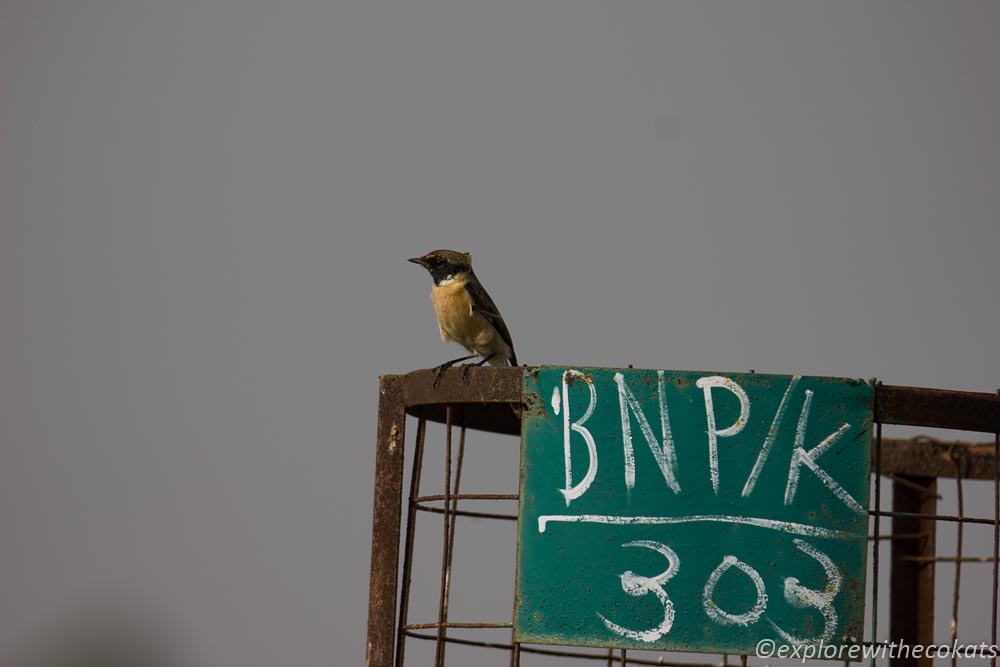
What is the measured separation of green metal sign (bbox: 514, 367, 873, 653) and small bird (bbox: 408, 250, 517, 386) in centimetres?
346

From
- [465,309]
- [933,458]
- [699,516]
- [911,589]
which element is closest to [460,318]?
[465,309]

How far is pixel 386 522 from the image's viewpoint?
8.19m

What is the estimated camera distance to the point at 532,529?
7328 mm

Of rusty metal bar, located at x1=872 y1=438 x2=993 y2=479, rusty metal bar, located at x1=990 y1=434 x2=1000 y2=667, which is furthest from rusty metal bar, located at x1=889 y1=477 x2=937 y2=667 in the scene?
rusty metal bar, located at x1=990 y1=434 x2=1000 y2=667

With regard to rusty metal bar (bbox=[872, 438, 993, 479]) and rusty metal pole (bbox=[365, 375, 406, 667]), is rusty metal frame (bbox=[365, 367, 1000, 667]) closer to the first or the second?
rusty metal pole (bbox=[365, 375, 406, 667])

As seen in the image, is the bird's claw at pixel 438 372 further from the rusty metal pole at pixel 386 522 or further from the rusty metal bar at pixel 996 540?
the rusty metal bar at pixel 996 540

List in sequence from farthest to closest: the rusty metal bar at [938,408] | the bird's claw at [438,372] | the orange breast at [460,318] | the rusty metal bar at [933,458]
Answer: the rusty metal bar at [933,458], the orange breast at [460,318], the bird's claw at [438,372], the rusty metal bar at [938,408]

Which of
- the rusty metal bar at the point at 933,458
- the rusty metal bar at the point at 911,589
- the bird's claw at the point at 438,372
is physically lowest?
the rusty metal bar at the point at 911,589

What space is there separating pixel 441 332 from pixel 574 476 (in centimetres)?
392

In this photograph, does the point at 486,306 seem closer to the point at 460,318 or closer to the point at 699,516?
the point at 460,318

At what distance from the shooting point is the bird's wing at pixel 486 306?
423 inches

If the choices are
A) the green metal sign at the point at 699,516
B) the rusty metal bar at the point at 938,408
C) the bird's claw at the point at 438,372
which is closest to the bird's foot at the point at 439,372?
the bird's claw at the point at 438,372

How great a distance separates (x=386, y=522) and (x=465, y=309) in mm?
A: 2913

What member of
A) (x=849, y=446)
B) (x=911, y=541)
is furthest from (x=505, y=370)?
(x=911, y=541)
